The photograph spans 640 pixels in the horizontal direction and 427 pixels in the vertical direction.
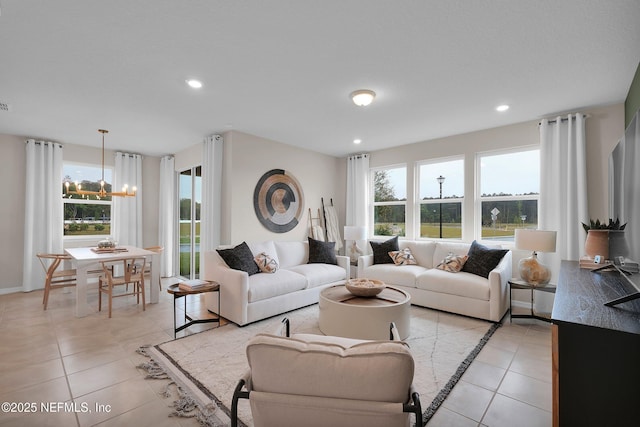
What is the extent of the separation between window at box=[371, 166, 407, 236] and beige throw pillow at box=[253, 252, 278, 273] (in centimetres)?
263

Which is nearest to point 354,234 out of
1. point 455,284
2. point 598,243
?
point 455,284

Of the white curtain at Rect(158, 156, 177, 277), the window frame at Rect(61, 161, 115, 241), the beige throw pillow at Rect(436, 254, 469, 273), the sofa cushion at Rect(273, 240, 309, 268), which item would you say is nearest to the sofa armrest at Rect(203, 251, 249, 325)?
the sofa cushion at Rect(273, 240, 309, 268)

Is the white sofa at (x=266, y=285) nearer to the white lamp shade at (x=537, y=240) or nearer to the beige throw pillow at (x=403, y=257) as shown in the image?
the beige throw pillow at (x=403, y=257)

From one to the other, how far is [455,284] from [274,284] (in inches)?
89.7

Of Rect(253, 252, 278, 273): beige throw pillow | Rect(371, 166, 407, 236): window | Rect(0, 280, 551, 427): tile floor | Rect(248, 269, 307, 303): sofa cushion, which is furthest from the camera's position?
Answer: Rect(371, 166, 407, 236): window

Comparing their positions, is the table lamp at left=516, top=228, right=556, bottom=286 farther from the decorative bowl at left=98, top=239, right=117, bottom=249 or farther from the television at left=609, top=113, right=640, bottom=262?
the decorative bowl at left=98, top=239, right=117, bottom=249

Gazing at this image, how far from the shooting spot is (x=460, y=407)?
1.91 metres

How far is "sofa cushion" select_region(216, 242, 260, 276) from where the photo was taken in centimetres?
360

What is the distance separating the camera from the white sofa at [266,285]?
330 cm

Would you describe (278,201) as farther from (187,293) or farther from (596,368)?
(596,368)

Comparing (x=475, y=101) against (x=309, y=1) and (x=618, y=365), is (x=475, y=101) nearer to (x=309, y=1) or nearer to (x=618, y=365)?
(x=309, y=1)

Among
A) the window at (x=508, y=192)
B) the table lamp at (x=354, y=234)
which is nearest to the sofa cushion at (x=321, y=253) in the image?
the table lamp at (x=354, y=234)

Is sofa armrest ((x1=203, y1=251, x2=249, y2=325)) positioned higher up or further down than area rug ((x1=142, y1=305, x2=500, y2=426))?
higher up

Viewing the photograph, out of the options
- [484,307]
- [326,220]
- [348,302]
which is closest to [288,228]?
[326,220]
